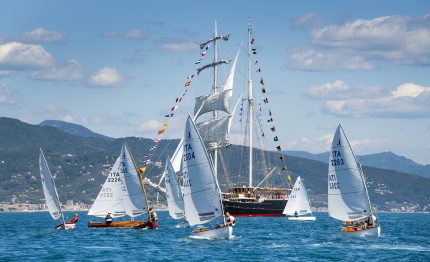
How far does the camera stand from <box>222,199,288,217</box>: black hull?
127 m

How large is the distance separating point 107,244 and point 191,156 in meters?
9.26

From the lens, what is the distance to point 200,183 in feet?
193

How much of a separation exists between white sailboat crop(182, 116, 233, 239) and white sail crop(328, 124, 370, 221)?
1180cm

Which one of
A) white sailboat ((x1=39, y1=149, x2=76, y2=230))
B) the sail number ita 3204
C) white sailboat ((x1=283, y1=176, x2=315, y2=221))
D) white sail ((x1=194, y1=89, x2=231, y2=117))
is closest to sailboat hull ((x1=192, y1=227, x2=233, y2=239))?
the sail number ita 3204

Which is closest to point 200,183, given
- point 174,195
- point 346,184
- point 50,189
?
point 346,184

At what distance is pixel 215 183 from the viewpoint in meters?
58.3

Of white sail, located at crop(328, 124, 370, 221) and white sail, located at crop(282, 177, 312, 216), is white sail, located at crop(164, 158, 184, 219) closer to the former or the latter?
white sail, located at crop(328, 124, 370, 221)

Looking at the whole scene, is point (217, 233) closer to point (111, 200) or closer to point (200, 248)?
point (200, 248)

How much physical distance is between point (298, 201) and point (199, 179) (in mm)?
51232

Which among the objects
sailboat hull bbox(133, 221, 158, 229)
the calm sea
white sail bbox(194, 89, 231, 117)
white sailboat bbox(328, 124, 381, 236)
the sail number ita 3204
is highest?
white sail bbox(194, 89, 231, 117)

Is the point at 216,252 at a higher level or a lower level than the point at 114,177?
lower

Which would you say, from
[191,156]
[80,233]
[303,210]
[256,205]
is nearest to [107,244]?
[191,156]

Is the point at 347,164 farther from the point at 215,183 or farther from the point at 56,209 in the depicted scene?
the point at 56,209

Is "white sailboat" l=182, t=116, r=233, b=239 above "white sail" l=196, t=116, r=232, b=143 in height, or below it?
below
